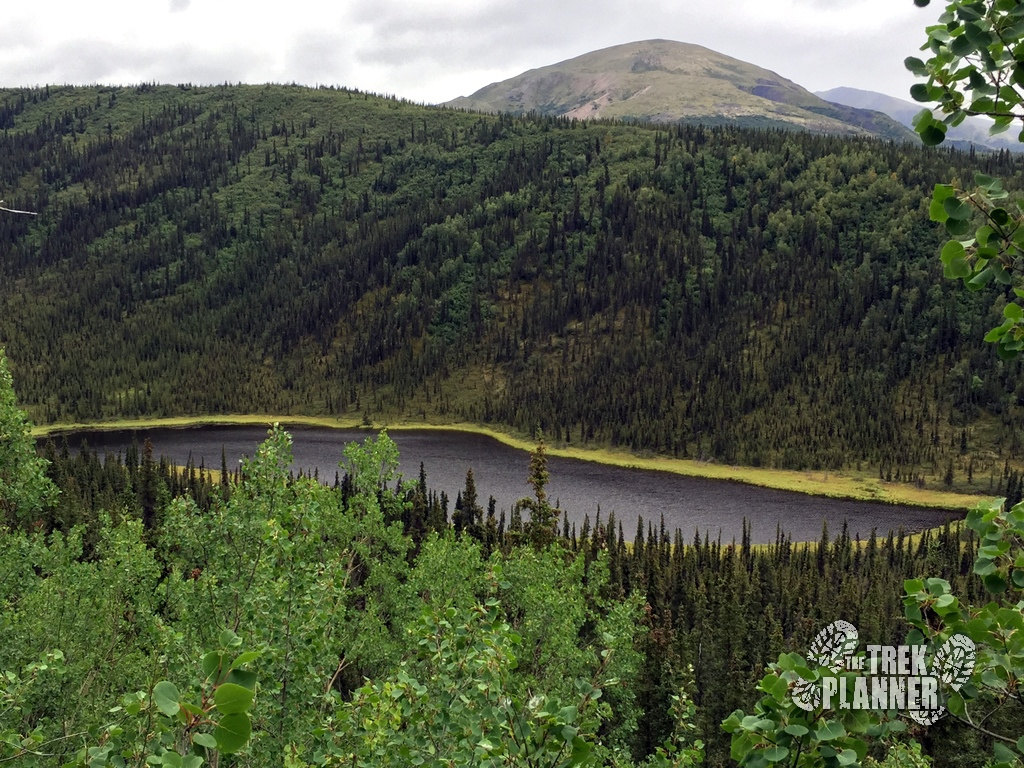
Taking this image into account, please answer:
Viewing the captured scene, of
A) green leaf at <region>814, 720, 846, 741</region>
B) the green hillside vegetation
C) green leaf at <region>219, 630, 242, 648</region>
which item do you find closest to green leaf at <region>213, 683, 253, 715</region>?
the green hillside vegetation

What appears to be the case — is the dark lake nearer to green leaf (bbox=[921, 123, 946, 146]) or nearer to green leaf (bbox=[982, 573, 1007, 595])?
green leaf (bbox=[982, 573, 1007, 595])

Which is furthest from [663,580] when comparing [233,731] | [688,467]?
[688,467]

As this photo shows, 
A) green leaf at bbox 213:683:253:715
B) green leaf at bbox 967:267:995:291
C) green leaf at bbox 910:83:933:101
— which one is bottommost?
green leaf at bbox 213:683:253:715

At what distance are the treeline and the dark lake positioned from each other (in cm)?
749

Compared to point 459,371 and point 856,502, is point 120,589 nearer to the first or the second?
point 856,502

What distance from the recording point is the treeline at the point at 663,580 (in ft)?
117

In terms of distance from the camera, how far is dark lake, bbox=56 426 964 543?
102m

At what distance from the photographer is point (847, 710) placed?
18.8ft

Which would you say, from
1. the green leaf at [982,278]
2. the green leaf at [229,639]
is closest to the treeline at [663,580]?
the green leaf at [229,639]

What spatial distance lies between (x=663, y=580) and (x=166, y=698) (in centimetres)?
6366

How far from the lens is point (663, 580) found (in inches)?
2564

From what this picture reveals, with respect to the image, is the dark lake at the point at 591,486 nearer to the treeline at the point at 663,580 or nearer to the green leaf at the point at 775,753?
Answer: the treeline at the point at 663,580

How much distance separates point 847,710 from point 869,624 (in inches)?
1846

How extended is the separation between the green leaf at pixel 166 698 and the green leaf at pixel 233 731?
0.41m
